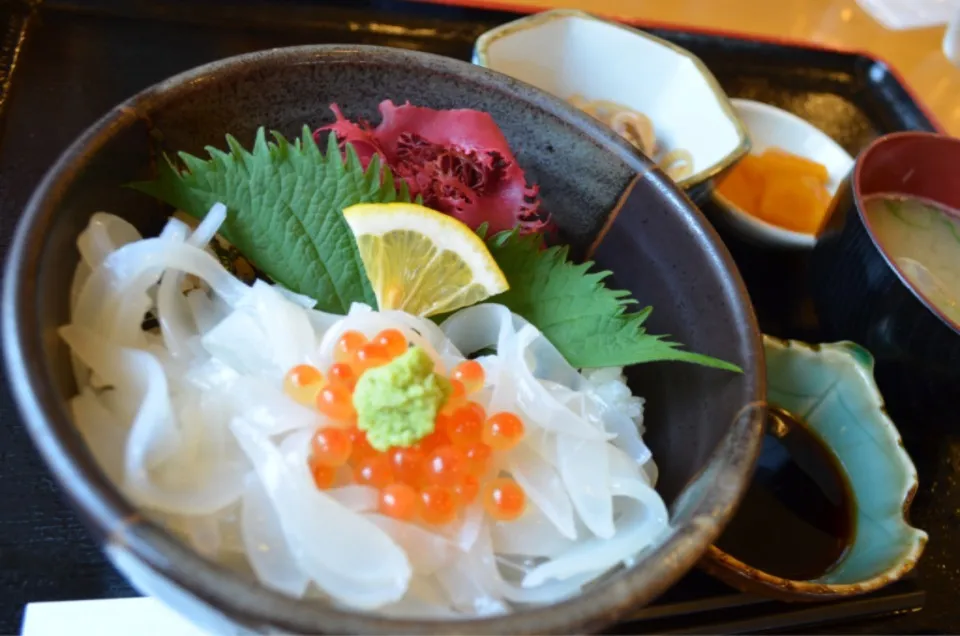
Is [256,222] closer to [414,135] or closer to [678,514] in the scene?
[414,135]

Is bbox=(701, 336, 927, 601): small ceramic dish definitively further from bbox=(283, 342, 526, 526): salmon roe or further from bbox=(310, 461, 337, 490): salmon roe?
bbox=(310, 461, 337, 490): salmon roe

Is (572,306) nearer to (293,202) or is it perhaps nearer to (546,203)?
(546,203)

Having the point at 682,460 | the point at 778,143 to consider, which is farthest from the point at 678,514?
the point at 778,143

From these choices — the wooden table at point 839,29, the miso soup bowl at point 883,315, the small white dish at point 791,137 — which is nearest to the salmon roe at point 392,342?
the miso soup bowl at point 883,315

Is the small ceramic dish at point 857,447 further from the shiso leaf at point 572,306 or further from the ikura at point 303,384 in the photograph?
the ikura at point 303,384

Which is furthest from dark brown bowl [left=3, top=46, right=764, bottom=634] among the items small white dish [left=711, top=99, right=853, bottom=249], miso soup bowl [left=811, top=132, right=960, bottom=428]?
small white dish [left=711, top=99, right=853, bottom=249]

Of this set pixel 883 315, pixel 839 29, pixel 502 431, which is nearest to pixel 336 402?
pixel 502 431
